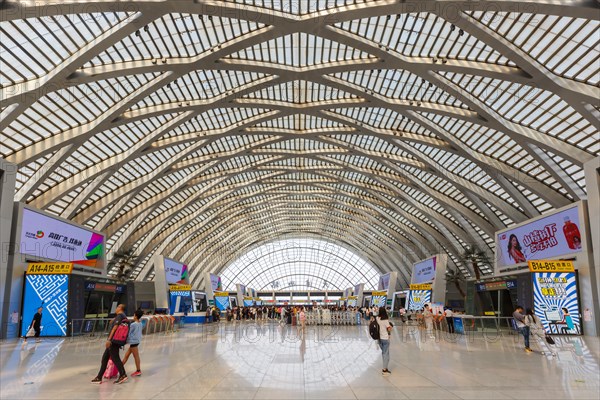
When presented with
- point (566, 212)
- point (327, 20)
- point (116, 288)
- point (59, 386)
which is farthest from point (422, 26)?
point (116, 288)

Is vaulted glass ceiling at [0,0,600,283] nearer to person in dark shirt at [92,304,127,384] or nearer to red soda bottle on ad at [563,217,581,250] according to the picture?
red soda bottle on ad at [563,217,581,250]

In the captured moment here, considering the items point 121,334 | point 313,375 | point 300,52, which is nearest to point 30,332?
point 121,334

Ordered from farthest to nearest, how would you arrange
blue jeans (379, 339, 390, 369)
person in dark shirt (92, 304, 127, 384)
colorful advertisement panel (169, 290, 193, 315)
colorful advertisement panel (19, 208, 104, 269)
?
colorful advertisement panel (169, 290, 193, 315) < colorful advertisement panel (19, 208, 104, 269) < blue jeans (379, 339, 390, 369) < person in dark shirt (92, 304, 127, 384)

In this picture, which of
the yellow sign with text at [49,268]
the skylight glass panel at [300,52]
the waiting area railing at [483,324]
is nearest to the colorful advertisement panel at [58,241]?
the yellow sign with text at [49,268]

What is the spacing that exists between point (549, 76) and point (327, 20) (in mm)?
10678

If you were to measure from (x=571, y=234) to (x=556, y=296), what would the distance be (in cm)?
385

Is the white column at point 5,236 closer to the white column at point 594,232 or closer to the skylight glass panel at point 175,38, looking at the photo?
the skylight glass panel at point 175,38

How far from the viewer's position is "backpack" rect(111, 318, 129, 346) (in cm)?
905

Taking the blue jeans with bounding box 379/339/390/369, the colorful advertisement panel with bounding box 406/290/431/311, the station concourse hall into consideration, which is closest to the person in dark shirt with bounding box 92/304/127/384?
the station concourse hall

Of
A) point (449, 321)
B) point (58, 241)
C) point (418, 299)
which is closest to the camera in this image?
point (449, 321)

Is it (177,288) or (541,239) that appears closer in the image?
(541,239)

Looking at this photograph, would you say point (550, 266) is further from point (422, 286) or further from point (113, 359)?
point (113, 359)

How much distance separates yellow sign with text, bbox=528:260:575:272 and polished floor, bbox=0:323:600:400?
9509 mm

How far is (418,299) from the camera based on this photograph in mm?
47469
